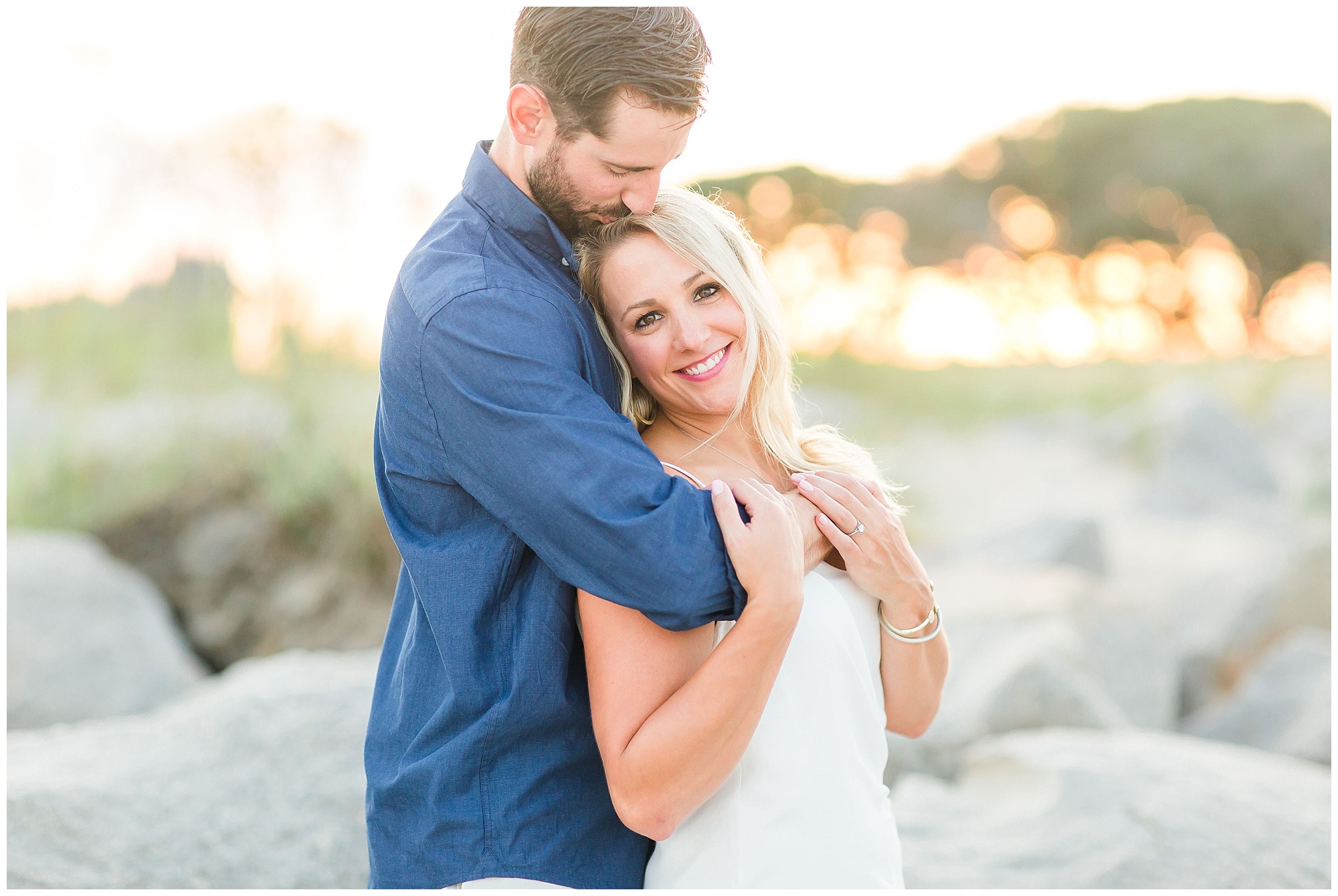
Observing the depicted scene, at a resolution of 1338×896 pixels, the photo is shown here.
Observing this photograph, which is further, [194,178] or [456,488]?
[194,178]

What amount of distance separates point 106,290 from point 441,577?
292 inches

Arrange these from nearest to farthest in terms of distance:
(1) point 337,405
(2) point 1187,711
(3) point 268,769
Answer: (3) point 268,769, (2) point 1187,711, (1) point 337,405

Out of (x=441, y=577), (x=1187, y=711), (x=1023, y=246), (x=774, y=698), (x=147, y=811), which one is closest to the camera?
(x=441, y=577)

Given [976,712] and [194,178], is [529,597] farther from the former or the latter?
[194,178]

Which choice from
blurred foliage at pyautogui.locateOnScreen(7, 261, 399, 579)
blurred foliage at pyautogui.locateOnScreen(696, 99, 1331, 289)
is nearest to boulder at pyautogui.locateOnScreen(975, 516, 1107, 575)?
blurred foliage at pyautogui.locateOnScreen(7, 261, 399, 579)

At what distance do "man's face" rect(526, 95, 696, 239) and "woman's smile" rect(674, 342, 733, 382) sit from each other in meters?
0.32

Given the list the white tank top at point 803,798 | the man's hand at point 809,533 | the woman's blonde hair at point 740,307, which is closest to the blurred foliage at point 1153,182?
the woman's blonde hair at point 740,307

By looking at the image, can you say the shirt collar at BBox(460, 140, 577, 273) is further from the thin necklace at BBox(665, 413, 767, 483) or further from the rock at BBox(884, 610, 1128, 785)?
the rock at BBox(884, 610, 1128, 785)

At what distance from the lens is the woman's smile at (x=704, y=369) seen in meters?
2.06

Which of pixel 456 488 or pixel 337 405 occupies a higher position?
pixel 456 488

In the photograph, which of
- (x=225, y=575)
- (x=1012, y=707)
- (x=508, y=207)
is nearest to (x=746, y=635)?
(x=508, y=207)

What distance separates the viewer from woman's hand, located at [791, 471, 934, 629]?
6.43 ft

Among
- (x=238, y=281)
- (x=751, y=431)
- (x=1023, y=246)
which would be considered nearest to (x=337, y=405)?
(x=238, y=281)

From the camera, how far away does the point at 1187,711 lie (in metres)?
5.82
